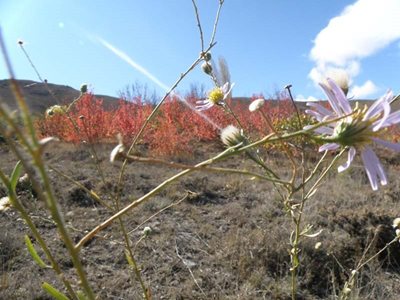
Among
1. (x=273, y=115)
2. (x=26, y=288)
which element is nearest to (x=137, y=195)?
(x=26, y=288)

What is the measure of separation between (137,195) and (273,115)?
6.43m

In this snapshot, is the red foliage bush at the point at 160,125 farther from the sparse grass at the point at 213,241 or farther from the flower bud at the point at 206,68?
the flower bud at the point at 206,68

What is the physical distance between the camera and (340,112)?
0.56 metres

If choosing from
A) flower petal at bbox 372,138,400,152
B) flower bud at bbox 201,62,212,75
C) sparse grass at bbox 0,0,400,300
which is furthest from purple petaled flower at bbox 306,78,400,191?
flower bud at bbox 201,62,212,75

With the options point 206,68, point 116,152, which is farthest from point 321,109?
point 206,68

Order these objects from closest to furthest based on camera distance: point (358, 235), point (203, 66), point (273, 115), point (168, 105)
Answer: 1. point (203, 66)
2. point (358, 235)
3. point (273, 115)
4. point (168, 105)

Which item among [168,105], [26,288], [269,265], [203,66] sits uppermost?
[168,105]

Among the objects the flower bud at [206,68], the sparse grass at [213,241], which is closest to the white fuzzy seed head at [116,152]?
the sparse grass at [213,241]

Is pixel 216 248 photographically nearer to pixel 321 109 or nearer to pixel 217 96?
pixel 217 96

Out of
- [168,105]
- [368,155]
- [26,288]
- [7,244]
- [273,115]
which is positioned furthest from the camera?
[168,105]

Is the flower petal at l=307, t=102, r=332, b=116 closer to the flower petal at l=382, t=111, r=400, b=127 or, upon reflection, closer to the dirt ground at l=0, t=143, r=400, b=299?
the flower petal at l=382, t=111, r=400, b=127

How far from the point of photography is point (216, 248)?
270 cm

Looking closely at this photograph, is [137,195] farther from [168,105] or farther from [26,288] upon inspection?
[168,105]

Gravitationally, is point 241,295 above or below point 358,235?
below
